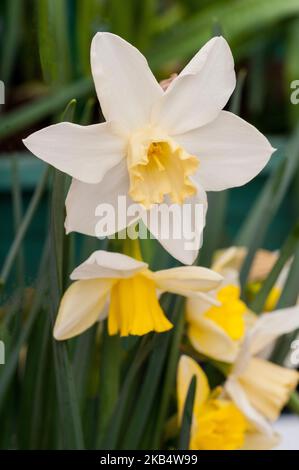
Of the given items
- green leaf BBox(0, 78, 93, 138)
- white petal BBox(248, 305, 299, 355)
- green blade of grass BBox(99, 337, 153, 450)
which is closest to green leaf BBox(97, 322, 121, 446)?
green blade of grass BBox(99, 337, 153, 450)

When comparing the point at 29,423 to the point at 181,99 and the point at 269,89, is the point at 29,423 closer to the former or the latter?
the point at 181,99

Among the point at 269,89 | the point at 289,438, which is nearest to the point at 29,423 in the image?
the point at 289,438

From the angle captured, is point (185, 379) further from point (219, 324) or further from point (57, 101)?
point (57, 101)

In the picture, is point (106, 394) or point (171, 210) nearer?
point (171, 210)

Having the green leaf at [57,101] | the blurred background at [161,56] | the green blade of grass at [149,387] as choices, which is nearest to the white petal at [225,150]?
the green blade of grass at [149,387]

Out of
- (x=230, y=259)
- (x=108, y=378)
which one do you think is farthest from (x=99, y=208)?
(x=230, y=259)

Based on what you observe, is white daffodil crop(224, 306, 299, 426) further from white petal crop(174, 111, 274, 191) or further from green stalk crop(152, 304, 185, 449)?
white petal crop(174, 111, 274, 191)
